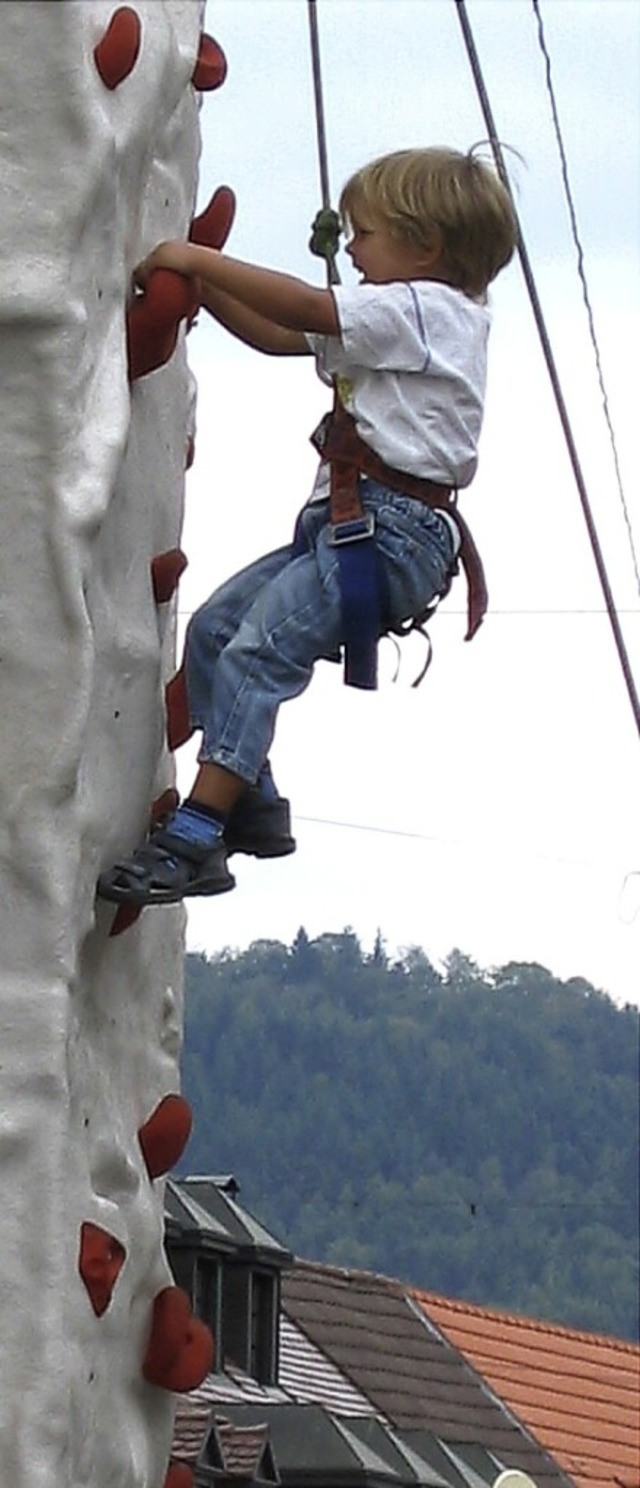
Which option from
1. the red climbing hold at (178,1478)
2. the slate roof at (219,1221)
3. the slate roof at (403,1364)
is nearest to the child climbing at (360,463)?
the red climbing hold at (178,1478)

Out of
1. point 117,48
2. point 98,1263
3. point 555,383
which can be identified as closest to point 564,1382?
point 555,383

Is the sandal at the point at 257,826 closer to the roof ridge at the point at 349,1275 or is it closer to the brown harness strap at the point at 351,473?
the brown harness strap at the point at 351,473

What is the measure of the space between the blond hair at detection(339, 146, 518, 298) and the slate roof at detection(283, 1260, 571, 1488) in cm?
2565

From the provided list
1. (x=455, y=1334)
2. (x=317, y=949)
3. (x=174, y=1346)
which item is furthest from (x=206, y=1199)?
(x=317, y=949)

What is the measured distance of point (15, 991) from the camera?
6.51 m

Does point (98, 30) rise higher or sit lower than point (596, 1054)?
lower

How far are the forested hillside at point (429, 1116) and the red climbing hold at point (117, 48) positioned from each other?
7525 centimetres

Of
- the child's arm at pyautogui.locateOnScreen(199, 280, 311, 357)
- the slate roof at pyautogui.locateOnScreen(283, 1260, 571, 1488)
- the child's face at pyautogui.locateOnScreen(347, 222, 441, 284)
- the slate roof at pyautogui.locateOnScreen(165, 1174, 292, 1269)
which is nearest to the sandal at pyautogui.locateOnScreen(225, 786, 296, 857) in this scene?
the child's arm at pyautogui.locateOnScreen(199, 280, 311, 357)

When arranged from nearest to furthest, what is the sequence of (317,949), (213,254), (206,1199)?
(213,254)
(206,1199)
(317,949)

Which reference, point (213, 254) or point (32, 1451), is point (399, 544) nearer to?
point (213, 254)

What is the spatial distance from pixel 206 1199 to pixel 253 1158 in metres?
55.6

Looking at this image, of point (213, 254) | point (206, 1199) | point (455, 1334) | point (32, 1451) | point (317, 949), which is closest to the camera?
point (32, 1451)

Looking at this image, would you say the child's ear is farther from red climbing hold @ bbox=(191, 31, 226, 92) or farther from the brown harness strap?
red climbing hold @ bbox=(191, 31, 226, 92)

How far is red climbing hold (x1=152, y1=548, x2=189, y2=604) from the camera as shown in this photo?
7.09 metres
